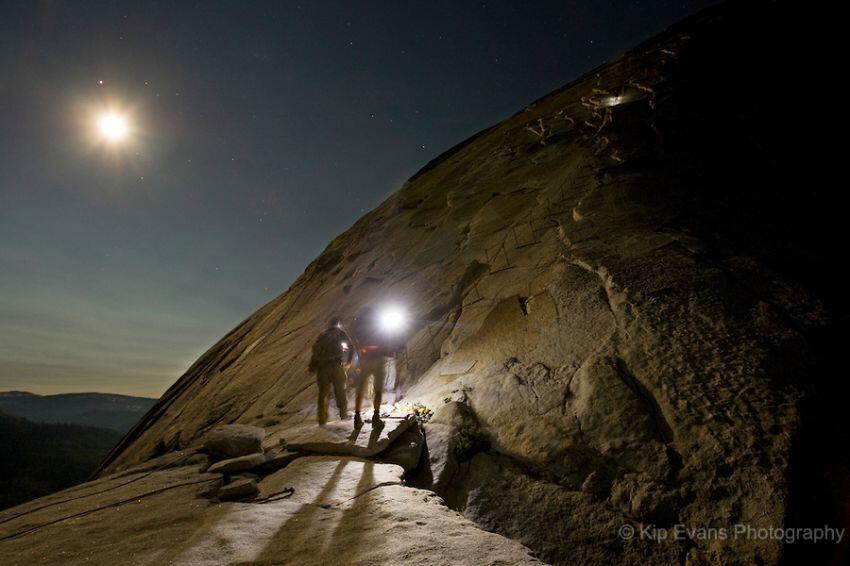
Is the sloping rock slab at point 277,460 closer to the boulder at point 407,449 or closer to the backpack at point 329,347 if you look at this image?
the boulder at point 407,449

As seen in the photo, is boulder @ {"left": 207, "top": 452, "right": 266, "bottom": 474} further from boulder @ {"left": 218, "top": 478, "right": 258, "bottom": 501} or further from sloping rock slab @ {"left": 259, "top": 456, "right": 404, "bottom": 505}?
boulder @ {"left": 218, "top": 478, "right": 258, "bottom": 501}

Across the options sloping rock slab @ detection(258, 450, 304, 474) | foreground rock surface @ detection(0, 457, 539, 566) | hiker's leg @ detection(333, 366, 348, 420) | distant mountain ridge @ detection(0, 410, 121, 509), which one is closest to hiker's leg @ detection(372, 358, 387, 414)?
hiker's leg @ detection(333, 366, 348, 420)

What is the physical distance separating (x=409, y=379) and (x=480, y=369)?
1.83 metres

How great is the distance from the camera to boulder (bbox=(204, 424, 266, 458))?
19.9 feet

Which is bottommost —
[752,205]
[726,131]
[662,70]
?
[752,205]

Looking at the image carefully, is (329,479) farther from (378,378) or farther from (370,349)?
(370,349)

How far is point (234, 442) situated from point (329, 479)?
2592mm

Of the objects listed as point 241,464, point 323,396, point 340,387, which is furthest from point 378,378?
point 241,464

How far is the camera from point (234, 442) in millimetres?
6121

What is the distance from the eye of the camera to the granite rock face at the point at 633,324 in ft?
11.1

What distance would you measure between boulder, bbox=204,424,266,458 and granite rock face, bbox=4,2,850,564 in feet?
1.67

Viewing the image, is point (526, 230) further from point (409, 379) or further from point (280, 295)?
point (280, 295)

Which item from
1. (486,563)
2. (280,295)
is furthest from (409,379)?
(280,295)

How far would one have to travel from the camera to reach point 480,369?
5.84 m
